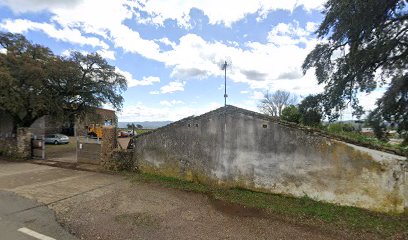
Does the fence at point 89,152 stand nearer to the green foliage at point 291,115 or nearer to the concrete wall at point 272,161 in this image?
the concrete wall at point 272,161

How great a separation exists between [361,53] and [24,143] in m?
18.8

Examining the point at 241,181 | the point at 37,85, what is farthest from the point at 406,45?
the point at 37,85

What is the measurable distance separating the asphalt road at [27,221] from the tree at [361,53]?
12247 mm

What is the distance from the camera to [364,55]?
12.5m

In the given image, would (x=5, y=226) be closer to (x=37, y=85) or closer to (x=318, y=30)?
(x=37, y=85)

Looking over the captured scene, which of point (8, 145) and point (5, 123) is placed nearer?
point (8, 145)

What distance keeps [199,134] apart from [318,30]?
8.60 meters

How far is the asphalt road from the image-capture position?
219 inches

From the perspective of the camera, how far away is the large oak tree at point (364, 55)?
11.5 m

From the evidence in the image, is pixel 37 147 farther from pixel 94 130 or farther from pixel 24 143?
pixel 94 130

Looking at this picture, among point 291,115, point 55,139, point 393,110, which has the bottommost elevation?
point 55,139

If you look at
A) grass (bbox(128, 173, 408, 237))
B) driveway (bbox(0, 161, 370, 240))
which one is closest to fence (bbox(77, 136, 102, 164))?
driveway (bbox(0, 161, 370, 240))

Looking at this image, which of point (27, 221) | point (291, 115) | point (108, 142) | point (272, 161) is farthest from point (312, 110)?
point (291, 115)

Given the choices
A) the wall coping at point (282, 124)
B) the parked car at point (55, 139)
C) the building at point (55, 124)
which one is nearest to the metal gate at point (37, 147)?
the building at point (55, 124)
